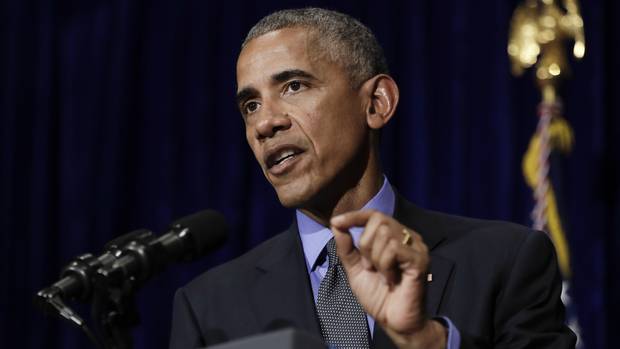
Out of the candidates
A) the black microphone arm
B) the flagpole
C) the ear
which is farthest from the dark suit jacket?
the flagpole

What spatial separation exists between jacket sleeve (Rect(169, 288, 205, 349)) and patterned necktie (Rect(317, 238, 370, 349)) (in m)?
0.24

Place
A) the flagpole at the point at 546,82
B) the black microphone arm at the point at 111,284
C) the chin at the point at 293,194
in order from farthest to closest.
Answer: the flagpole at the point at 546,82 → the chin at the point at 293,194 → the black microphone arm at the point at 111,284

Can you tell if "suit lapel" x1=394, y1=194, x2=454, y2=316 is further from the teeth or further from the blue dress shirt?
the teeth

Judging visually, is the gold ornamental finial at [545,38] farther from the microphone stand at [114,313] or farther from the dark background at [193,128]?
the microphone stand at [114,313]

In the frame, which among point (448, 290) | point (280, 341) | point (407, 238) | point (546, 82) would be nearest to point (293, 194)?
point (448, 290)

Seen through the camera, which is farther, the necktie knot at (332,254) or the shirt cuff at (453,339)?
the necktie knot at (332,254)

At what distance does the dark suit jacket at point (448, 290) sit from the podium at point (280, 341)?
0.58 m

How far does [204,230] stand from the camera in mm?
1495

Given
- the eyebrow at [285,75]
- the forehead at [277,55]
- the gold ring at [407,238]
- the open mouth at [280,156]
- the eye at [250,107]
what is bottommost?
the gold ring at [407,238]

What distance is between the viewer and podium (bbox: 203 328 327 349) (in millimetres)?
1107

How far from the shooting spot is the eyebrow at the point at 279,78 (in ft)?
6.44

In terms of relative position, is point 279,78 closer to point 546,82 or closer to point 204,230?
point 204,230

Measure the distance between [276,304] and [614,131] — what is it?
1.91 m

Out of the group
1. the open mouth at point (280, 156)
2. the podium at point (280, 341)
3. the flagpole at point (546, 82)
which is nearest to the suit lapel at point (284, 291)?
the open mouth at point (280, 156)
